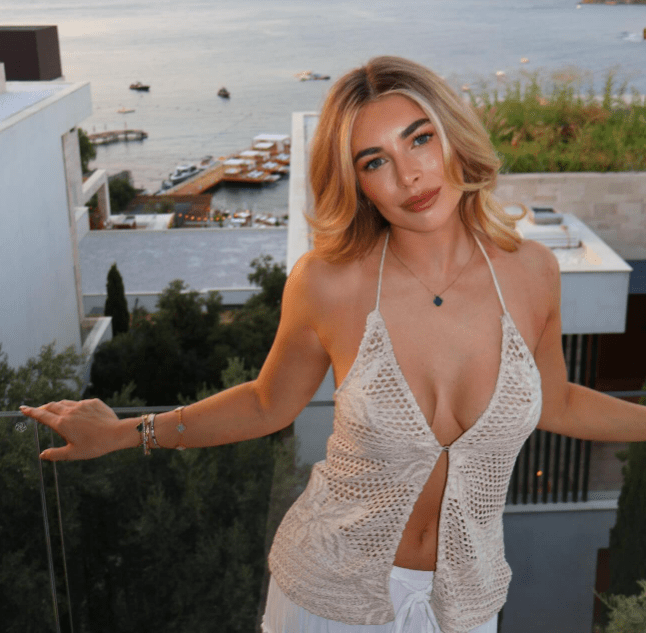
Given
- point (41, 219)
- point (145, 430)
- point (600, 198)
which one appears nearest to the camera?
point (145, 430)

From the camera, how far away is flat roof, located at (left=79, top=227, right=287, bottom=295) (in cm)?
2289

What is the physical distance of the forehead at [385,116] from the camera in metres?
1.05

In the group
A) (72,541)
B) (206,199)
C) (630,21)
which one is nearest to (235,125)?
(206,199)

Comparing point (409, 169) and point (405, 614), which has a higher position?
point (409, 169)

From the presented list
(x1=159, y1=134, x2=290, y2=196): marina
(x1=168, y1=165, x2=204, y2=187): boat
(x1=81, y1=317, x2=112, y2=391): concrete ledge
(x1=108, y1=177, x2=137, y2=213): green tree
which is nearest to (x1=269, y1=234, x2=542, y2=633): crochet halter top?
(x1=81, y1=317, x2=112, y2=391): concrete ledge

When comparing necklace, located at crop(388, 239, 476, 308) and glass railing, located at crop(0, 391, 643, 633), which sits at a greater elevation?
necklace, located at crop(388, 239, 476, 308)

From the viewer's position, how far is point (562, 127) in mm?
10523

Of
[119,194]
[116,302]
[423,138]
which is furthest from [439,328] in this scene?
[119,194]

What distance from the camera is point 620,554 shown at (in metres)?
1.73

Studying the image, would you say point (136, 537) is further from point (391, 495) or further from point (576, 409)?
point (576, 409)

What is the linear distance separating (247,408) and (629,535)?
91 cm

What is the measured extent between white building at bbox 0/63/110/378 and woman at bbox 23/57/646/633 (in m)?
11.6

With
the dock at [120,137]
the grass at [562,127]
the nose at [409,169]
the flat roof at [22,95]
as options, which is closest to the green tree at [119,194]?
the dock at [120,137]

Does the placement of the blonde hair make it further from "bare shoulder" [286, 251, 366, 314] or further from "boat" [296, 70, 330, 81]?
"boat" [296, 70, 330, 81]
